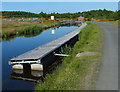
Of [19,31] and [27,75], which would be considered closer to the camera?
[27,75]

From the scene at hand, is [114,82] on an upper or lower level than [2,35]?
lower

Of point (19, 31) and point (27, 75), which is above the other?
point (19, 31)

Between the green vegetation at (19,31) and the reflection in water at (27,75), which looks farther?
the green vegetation at (19,31)

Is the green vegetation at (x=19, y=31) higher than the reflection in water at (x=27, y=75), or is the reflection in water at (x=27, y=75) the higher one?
the green vegetation at (x=19, y=31)

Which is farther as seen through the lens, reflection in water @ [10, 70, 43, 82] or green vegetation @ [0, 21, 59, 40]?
green vegetation @ [0, 21, 59, 40]

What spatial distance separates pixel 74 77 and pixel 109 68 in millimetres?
2677

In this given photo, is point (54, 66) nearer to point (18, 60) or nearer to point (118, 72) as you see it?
point (18, 60)

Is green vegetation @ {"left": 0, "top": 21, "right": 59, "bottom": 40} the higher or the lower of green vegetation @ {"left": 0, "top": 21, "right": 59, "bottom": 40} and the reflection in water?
the higher

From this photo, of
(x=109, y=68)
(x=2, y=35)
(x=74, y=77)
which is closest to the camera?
(x=74, y=77)

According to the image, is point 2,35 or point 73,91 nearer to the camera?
point 73,91

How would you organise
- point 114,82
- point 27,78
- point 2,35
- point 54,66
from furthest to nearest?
point 2,35 → point 54,66 → point 27,78 → point 114,82

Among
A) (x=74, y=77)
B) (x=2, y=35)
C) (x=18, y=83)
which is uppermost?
(x=2, y=35)

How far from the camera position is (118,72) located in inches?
456

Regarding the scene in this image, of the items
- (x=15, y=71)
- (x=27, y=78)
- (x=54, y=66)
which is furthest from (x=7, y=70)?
(x=54, y=66)
